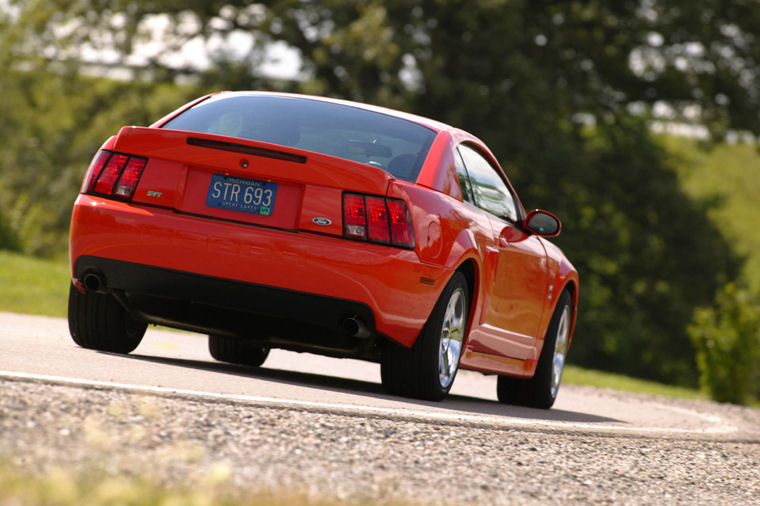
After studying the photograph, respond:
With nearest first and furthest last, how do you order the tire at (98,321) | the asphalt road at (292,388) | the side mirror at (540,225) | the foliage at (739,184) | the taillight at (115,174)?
the asphalt road at (292,388) < the taillight at (115,174) < the tire at (98,321) < the side mirror at (540,225) < the foliage at (739,184)

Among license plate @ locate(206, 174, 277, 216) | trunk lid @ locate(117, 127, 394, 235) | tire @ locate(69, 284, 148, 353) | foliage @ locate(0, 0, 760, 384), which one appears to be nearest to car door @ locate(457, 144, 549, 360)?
trunk lid @ locate(117, 127, 394, 235)

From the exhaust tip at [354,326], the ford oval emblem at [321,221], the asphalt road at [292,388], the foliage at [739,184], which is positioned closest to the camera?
the asphalt road at [292,388]

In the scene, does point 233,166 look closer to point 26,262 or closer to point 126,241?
point 126,241

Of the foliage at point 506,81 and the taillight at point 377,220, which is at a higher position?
the foliage at point 506,81

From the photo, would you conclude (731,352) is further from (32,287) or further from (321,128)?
(321,128)

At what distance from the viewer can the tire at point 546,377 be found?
9086 millimetres

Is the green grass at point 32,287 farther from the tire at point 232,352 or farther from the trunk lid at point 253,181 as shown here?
the trunk lid at point 253,181

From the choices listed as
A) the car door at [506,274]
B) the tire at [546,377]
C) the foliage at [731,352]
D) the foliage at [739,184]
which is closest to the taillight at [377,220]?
the car door at [506,274]

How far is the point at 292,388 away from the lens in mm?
6730

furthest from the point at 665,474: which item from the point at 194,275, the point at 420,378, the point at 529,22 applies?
the point at 529,22

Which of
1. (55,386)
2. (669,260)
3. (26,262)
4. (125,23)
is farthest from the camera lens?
(669,260)

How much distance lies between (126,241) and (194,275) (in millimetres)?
453

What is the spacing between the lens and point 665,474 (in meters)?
6.02

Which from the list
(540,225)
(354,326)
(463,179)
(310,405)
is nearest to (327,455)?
→ (310,405)
